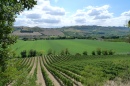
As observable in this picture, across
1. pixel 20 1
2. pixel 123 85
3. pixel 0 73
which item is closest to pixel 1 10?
pixel 20 1

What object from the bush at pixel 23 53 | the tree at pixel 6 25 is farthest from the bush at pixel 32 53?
the tree at pixel 6 25

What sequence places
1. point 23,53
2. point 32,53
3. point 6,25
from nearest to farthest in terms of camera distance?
point 6,25, point 23,53, point 32,53

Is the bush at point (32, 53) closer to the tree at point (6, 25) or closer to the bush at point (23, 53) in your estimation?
the bush at point (23, 53)

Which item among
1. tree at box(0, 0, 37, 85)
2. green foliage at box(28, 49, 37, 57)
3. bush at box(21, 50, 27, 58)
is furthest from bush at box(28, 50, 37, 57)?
tree at box(0, 0, 37, 85)

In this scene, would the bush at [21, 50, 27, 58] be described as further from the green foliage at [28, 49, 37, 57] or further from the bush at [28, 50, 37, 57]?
the bush at [28, 50, 37, 57]

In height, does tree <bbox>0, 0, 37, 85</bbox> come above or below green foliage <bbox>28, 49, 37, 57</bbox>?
above

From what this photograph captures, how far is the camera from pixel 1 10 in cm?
1165

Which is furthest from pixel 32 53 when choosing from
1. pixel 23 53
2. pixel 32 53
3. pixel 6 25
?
pixel 6 25

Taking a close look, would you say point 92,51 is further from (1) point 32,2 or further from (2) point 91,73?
(1) point 32,2

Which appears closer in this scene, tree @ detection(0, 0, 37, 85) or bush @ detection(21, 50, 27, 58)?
tree @ detection(0, 0, 37, 85)

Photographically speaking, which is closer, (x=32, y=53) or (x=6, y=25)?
(x=6, y=25)

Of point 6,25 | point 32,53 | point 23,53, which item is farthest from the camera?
point 32,53

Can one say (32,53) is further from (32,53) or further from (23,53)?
(23,53)

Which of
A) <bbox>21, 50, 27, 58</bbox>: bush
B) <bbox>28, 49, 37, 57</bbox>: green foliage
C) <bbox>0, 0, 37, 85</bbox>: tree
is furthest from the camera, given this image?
<bbox>28, 49, 37, 57</bbox>: green foliage
